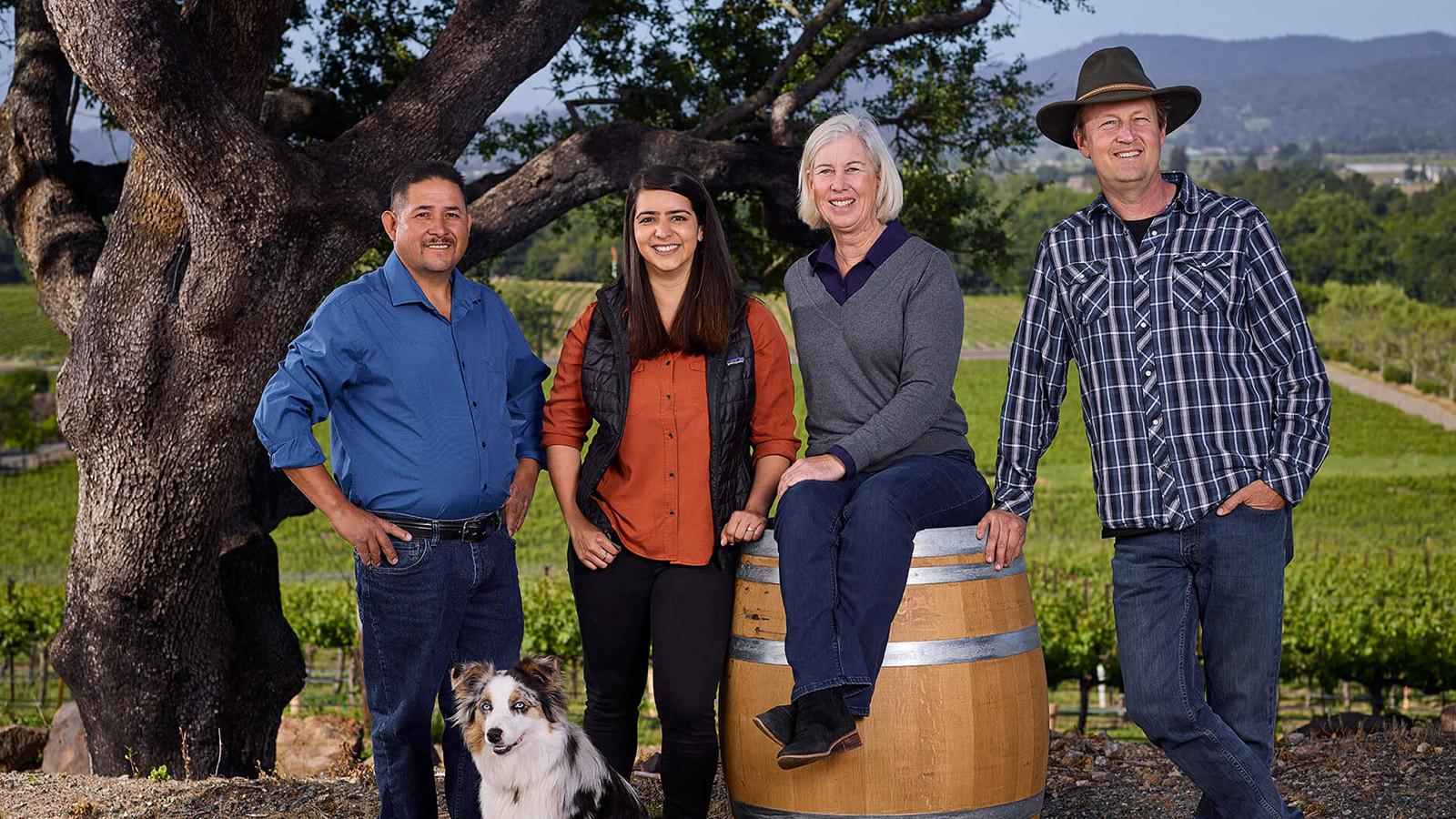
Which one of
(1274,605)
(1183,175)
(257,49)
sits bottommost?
(1274,605)

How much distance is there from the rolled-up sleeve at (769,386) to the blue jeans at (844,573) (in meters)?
0.31

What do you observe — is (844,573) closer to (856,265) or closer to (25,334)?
(856,265)

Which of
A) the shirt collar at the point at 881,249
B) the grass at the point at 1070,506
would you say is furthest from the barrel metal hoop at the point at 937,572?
the grass at the point at 1070,506

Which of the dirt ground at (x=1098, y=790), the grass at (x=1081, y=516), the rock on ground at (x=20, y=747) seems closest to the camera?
the dirt ground at (x=1098, y=790)

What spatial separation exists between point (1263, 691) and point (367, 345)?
98.9 inches

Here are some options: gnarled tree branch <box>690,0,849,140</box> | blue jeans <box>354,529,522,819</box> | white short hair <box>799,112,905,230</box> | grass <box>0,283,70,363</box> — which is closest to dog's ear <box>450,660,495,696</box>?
blue jeans <box>354,529,522,819</box>

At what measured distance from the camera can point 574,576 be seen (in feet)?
11.8

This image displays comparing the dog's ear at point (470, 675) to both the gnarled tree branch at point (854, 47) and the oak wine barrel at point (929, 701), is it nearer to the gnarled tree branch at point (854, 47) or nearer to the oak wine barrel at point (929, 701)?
the oak wine barrel at point (929, 701)

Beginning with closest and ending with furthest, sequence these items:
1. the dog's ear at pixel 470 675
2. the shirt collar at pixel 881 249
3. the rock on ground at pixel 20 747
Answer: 1. the dog's ear at pixel 470 675
2. the shirt collar at pixel 881 249
3. the rock on ground at pixel 20 747

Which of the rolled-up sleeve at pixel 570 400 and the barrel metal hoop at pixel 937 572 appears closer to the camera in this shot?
the barrel metal hoop at pixel 937 572

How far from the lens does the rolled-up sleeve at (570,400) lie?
362cm

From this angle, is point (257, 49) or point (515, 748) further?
point (257, 49)

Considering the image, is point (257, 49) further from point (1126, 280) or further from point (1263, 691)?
point (1263, 691)

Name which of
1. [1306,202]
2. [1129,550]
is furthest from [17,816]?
[1306,202]
